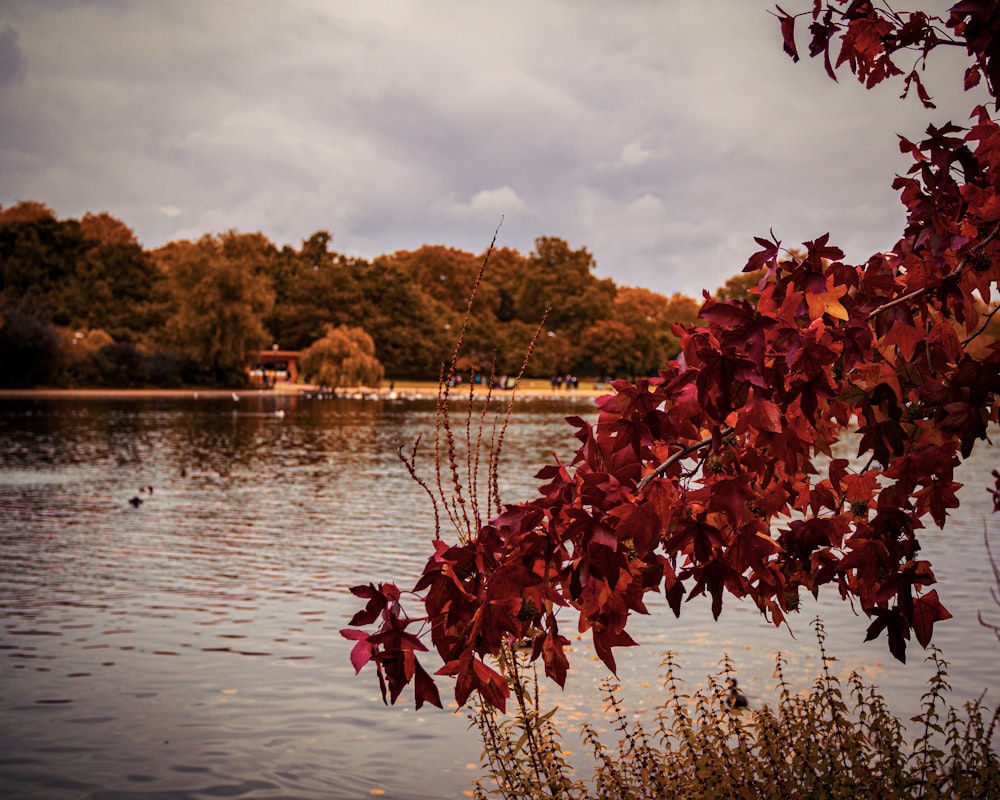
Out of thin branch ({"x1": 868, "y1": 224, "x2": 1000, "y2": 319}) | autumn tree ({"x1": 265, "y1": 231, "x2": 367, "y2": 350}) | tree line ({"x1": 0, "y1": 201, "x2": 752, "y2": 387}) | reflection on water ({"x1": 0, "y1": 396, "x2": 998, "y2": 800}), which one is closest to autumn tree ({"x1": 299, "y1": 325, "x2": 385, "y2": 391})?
tree line ({"x1": 0, "y1": 201, "x2": 752, "y2": 387})

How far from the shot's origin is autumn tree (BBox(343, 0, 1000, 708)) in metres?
2.37

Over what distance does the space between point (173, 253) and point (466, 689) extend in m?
126

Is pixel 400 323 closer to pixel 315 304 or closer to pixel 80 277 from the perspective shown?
pixel 315 304

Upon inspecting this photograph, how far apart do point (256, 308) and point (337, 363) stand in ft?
24.8

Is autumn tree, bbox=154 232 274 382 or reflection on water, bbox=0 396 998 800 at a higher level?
autumn tree, bbox=154 232 274 382

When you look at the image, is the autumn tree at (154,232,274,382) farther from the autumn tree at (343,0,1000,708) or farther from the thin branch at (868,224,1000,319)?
the thin branch at (868,224,1000,319)

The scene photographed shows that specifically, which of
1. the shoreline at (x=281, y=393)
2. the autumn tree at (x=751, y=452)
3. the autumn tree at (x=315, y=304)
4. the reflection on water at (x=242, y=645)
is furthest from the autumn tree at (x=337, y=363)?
the autumn tree at (x=751, y=452)

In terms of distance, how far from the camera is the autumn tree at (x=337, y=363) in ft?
242

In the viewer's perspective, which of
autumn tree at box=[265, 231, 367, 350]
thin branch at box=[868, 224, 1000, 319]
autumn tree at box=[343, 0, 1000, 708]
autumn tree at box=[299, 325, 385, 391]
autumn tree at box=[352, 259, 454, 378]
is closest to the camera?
autumn tree at box=[343, 0, 1000, 708]

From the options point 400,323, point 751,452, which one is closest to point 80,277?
point 400,323

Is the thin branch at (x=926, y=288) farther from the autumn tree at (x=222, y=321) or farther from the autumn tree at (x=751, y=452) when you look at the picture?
the autumn tree at (x=222, y=321)

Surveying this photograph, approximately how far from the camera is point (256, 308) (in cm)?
7506

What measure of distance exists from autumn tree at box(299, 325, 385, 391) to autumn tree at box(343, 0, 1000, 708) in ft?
235

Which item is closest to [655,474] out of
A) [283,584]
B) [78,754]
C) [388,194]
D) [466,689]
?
[466,689]
